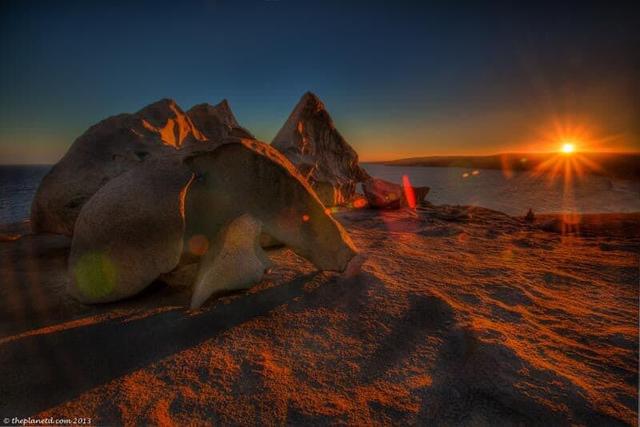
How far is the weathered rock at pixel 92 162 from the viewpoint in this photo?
3.74 metres

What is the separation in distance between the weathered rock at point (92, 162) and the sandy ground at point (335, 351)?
808 mm

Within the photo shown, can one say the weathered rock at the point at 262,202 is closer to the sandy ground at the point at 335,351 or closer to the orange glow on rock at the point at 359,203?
the sandy ground at the point at 335,351

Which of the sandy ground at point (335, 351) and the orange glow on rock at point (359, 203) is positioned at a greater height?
the orange glow on rock at point (359, 203)

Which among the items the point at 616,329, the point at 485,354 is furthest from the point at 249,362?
the point at 616,329

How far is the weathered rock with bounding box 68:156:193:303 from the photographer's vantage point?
7.72 ft

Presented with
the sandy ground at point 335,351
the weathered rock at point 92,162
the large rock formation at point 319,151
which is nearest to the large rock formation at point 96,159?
the weathered rock at point 92,162

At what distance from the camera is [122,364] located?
1.72m

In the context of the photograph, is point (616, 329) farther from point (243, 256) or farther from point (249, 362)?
point (243, 256)

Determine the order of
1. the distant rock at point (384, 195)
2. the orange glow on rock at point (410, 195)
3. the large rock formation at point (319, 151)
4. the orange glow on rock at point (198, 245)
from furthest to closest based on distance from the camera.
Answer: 1. the orange glow on rock at point (410, 195)
2. the distant rock at point (384, 195)
3. the large rock formation at point (319, 151)
4. the orange glow on rock at point (198, 245)

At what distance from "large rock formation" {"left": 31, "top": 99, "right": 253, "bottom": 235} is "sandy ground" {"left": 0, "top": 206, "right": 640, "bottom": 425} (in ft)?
2.77

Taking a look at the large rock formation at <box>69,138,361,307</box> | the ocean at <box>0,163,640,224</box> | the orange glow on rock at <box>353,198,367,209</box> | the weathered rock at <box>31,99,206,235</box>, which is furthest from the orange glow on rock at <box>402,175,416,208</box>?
the weathered rock at <box>31,99,206,235</box>

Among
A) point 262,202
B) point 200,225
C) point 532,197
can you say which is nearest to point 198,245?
point 200,225

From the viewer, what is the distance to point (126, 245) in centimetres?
235

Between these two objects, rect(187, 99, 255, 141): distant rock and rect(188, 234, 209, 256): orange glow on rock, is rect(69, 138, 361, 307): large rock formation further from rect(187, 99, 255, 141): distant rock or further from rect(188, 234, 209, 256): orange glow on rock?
rect(187, 99, 255, 141): distant rock
